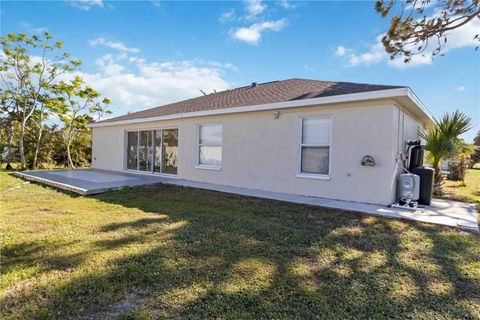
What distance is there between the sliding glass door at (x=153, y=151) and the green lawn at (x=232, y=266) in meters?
6.14

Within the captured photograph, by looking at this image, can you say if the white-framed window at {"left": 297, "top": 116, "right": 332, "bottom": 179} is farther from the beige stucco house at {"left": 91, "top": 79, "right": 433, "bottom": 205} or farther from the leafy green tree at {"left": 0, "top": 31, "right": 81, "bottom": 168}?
the leafy green tree at {"left": 0, "top": 31, "right": 81, "bottom": 168}

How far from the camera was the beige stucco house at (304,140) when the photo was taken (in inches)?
269

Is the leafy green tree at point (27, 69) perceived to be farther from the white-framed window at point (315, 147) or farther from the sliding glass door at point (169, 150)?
the white-framed window at point (315, 147)

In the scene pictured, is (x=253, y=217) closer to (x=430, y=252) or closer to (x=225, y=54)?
(x=430, y=252)

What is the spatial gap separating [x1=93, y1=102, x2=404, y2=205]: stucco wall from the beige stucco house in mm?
23

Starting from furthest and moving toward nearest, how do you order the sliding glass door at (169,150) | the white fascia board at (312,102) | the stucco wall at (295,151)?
the sliding glass door at (169,150), the stucco wall at (295,151), the white fascia board at (312,102)

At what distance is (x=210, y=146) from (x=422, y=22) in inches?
295

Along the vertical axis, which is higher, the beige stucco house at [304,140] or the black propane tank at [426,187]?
the beige stucco house at [304,140]

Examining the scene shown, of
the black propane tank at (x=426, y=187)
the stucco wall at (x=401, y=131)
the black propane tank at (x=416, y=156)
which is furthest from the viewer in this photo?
the black propane tank at (x=416, y=156)

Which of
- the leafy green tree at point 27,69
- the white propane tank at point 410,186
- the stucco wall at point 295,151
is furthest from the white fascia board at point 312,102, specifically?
the leafy green tree at point 27,69

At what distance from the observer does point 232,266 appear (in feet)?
11.1

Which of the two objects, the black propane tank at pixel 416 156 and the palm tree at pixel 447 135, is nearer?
the black propane tank at pixel 416 156

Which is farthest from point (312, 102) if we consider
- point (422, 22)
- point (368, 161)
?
point (422, 22)

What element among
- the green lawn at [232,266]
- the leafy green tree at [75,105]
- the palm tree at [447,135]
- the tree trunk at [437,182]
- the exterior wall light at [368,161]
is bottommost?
the green lawn at [232,266]
